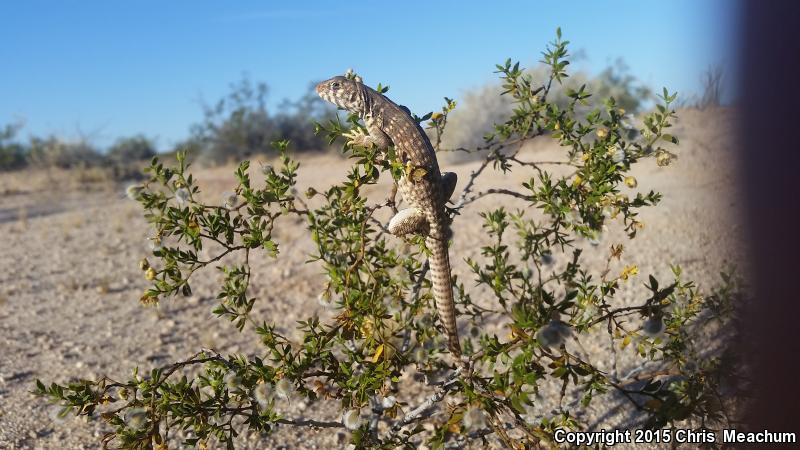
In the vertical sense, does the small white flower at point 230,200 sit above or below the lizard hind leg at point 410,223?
above

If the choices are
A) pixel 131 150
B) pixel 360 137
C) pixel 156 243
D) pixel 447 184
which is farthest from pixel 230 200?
pixel 131 150

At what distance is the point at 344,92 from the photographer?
128 inches

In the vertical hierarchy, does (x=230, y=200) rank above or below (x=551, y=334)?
above

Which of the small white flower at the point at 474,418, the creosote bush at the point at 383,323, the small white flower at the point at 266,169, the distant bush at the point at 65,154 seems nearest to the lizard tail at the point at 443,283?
the creosote bush at the point at 383,323

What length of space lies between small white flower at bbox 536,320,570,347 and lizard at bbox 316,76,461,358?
2.53ft

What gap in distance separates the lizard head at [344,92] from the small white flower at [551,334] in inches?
61.5

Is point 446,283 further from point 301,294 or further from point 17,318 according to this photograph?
point 17,318

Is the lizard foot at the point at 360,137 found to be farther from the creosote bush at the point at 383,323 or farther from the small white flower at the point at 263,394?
the small white flower at the point at 263,394

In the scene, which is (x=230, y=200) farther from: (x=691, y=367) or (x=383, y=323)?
(x=691, y=367)

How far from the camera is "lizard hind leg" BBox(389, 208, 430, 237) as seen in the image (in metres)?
2.96

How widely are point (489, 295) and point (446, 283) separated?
3827 mm

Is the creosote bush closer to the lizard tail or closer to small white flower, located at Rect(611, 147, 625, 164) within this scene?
small white flower, located at Rect(611, 147, 625, 164)

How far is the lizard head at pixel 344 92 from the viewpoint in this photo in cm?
321

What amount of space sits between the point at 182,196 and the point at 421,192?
1045 millimetres
